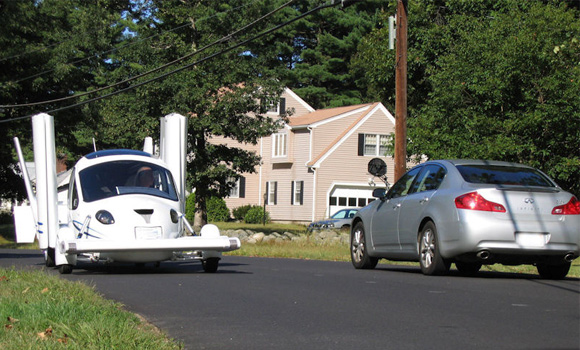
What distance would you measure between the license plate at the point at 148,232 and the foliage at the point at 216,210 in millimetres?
40174

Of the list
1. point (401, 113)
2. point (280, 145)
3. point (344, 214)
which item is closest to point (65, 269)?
point (401, 113)

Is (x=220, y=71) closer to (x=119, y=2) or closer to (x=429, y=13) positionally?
(x=429, y=13)

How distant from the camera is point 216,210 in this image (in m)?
54.4

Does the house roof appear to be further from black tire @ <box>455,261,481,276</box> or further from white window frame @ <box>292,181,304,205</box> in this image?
black tire @ <box>455,261,481,276</box>

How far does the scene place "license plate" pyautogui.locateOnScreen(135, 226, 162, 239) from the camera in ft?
45.4

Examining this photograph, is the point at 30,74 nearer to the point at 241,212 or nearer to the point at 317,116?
the point at 317,116

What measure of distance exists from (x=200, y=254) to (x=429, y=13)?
2304cm

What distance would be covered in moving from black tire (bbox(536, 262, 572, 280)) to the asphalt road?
0.16 metres

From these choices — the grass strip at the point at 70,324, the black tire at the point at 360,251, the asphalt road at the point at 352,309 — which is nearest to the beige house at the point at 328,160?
the black tire at the point at 360,251

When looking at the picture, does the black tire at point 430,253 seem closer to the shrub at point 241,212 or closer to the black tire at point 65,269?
the black tire at point 65,269

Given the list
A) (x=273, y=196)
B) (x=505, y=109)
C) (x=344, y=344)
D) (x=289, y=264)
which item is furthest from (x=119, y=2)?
(x=344, y=344)

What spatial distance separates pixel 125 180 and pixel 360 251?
4.07 metres

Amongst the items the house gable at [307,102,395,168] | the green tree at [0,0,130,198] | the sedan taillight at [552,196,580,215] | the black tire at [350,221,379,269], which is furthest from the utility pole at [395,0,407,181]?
the house gable at [307,102,395,168]

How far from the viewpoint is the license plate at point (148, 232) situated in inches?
545
